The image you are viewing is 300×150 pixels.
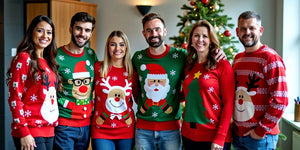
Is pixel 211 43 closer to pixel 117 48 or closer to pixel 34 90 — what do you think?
pixel 117 48

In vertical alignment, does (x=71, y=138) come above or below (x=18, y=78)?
below

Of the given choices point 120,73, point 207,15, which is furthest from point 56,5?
point 120,73

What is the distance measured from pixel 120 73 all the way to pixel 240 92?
0.92m

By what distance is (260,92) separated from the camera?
2107 millimetres

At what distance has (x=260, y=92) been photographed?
6.91 ft

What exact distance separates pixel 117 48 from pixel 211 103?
832 mm

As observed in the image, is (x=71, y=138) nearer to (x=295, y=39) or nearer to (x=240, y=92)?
(x=240, y=92)

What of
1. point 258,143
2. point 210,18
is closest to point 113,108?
point 258,143

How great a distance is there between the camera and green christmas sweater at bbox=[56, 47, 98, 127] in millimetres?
2461

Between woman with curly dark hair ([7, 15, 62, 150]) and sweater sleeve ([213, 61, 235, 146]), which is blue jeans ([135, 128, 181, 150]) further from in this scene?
woman with curly dark hair ([7, 15, 62, 150])

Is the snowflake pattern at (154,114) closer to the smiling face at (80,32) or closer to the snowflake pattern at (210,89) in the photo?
the snowflake pattern at (210,89)

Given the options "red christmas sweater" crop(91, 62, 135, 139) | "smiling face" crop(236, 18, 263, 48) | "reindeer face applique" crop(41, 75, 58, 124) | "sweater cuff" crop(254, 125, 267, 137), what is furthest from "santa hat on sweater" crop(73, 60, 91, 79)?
"sweater cuff" crop(254, 125, 267, 137)

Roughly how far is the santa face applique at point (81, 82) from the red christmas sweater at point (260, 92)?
1.10 m

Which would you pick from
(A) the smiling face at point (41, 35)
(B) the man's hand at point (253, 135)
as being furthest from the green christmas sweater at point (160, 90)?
(A) the smiling face at point (41, 35)
